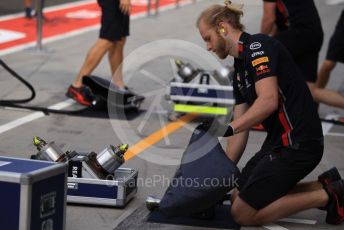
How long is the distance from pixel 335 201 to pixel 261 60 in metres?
1.12

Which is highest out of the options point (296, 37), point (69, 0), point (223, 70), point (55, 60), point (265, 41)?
point (265, 41)

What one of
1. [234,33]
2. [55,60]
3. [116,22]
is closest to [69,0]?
[55,60]

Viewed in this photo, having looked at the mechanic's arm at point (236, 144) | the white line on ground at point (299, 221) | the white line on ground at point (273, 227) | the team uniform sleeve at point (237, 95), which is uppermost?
the team uniform sleeve at point (237, 95)

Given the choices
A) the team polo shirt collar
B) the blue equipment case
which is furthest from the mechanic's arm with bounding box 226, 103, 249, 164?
the blue equipment case

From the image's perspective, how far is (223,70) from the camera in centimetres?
1014

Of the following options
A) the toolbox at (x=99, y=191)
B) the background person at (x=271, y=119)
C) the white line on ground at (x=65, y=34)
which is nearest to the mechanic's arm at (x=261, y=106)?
the background person at (x=271, y=119)

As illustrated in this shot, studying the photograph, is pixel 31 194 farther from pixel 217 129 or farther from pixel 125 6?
pixel 125 6

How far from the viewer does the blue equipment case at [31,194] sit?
193 inches

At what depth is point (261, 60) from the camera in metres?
5.94

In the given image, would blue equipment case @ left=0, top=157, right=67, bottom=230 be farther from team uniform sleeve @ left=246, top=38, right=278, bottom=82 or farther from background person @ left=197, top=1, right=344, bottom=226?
team uniform sleeve @ left=246, top=38, right=278, bottom=82

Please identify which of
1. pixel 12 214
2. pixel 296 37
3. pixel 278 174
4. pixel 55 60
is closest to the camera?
pixel 12 214

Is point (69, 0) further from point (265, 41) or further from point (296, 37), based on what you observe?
point (265, 41)

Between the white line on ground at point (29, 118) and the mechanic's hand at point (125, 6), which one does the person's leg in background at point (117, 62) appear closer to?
the mechanic's hand at point (125, 6)

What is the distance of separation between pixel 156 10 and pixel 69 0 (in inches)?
132
